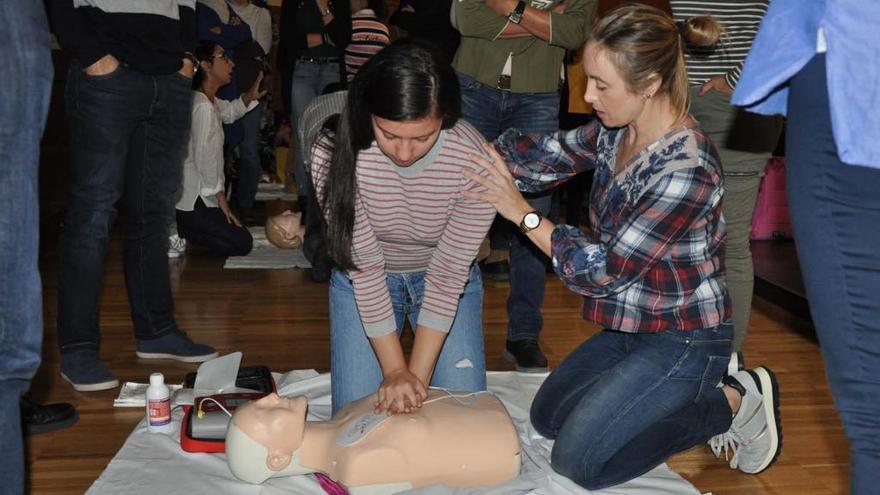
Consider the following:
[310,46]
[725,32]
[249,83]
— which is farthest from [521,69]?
[249,83]

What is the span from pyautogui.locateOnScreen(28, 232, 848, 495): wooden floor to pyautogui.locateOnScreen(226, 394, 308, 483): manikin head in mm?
331

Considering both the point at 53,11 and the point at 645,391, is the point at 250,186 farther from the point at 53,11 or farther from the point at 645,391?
the point at 645,391

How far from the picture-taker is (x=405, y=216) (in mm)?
1949

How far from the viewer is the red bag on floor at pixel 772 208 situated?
171 inches

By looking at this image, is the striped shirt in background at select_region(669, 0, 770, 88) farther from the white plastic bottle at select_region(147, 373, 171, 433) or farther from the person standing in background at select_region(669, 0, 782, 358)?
the white plastic bottle at select_region(147, 373, 171, 433)

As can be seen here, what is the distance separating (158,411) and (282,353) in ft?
2.30

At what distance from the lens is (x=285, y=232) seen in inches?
168

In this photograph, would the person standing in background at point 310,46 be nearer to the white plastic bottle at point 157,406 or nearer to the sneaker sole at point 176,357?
the sneaker sole at point 176,357

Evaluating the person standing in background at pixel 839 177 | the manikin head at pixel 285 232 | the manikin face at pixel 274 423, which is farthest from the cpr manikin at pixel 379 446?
the manikin head at pixel 285 232

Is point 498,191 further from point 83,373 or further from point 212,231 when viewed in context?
point 212,231

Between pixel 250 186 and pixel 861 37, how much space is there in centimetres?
464

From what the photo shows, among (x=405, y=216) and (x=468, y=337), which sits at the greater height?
(x=405, y=216)

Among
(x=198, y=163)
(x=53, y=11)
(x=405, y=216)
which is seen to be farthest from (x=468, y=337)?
(x=198, y=163)

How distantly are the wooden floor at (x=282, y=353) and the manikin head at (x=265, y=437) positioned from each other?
1.08 ft
